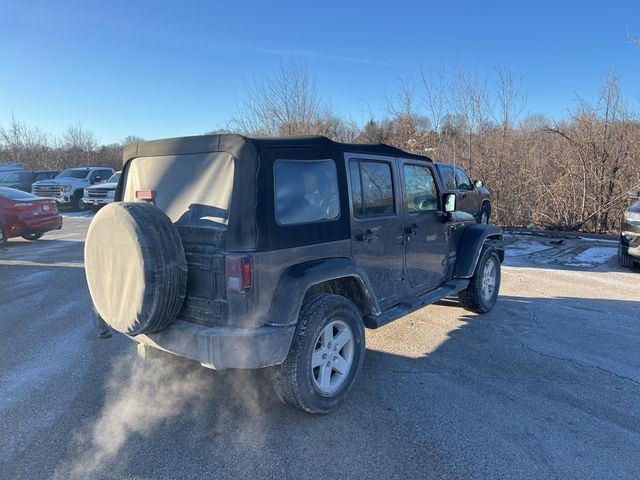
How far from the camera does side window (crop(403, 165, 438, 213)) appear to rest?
4.39m

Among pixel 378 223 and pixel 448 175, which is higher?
pixel 448 175

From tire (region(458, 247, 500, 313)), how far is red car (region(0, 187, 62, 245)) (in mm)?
10705

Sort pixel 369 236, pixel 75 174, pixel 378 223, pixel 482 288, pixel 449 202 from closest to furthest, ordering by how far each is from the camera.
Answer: pixel 369 236
pixel 378 223
pixel 449 202
pixel 482 288
pixel 75 174

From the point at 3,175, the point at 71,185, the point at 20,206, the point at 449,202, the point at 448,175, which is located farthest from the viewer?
the point at 3,175

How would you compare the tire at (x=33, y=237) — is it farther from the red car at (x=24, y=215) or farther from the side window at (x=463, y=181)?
the side window at (x=463, y=181)

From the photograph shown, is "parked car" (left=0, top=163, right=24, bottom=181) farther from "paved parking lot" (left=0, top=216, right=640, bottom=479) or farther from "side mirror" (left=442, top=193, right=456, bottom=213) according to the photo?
"side mirror" (left=442, top=193, right=456, bottom=213)

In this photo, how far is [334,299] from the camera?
333 centimetres

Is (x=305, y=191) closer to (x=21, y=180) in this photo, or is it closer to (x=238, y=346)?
(x=238, y=346)

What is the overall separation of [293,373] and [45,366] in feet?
8.37

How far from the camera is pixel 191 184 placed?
10.8 feet

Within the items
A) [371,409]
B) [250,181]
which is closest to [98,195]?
[250,181]

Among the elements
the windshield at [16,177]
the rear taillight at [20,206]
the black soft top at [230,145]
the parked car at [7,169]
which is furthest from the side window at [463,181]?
the parked car at [7,169]

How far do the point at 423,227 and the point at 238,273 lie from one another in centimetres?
233

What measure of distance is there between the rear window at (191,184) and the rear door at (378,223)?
1.08m
